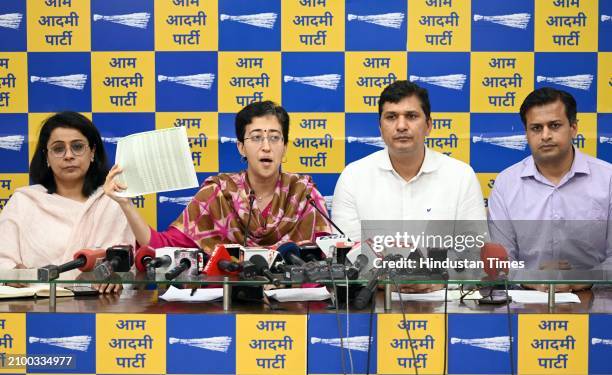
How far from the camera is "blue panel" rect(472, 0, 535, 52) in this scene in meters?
4.41

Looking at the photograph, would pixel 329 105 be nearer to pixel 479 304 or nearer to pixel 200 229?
pixel 200 229

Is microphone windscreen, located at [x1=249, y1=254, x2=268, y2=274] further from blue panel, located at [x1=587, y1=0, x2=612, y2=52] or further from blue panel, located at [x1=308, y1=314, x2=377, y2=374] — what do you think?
blue panel, located at [x1=587, y1=0, x2=612, y2=52]

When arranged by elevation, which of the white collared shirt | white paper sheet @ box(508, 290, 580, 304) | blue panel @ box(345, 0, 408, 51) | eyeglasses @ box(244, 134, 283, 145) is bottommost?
white paper sheet @ box(508, 290, 580, 304)

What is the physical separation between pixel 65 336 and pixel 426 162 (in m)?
2.11

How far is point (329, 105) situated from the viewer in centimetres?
445

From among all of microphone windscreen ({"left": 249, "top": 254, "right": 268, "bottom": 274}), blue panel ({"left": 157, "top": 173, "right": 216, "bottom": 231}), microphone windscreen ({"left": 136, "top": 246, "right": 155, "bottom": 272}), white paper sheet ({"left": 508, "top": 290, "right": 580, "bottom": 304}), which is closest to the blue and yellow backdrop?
blue panel ({"left": 157, "top": 173, "right": 216, "bottom": 231})

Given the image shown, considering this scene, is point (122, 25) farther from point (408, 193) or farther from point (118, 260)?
point (118, 260)

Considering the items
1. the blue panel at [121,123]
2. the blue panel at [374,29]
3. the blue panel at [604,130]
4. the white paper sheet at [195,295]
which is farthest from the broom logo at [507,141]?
the white paper sheet at [195,295]

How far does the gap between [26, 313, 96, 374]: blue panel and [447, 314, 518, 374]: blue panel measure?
0.98 m

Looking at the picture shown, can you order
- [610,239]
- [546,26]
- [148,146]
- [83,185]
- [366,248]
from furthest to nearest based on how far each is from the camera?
[546,26], [83,185], [610,239], [148,146], [366,248]

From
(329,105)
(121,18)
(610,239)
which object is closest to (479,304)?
(610,239)

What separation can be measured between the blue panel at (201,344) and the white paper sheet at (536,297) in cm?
84

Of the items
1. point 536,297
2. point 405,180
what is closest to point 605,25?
point 405,180

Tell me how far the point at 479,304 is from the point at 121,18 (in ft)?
10.00
